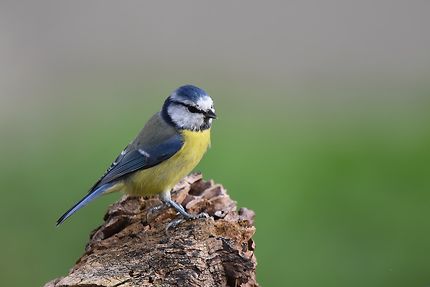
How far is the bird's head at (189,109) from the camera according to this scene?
14.1 ft

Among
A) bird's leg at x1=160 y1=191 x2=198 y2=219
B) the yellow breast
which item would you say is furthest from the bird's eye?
bird's leg at x1=160 y1=191 x2=198 y2=219

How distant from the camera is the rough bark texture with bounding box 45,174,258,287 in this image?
323 cm

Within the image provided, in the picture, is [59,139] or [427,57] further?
[427,57]

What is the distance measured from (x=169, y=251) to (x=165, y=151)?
1081mm

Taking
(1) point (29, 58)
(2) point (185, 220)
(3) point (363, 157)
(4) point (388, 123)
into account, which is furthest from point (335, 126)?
(2) point (185, 220)

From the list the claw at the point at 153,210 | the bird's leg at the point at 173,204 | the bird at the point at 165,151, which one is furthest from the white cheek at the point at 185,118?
the claw at the point at 153,210

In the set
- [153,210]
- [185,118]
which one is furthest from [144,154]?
[153,210]

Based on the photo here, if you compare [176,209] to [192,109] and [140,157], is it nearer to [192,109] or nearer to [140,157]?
[140,157]

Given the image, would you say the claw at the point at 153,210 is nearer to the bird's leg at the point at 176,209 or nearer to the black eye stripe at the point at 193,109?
the bird's leg at the point at 176,209

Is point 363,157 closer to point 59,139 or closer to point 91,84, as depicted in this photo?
point 59,139

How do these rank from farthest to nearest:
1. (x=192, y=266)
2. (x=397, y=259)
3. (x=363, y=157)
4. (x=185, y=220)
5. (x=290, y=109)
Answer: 1. (x=290, y=109)
2. (x=363, y=157)
3. (x=397, y=259)
4. (x=185, y=220)
5. (x=192, y=266)

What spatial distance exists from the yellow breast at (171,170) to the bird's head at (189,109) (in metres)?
Result: 0.04

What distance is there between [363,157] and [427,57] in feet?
10.6

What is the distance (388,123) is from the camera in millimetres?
7695
